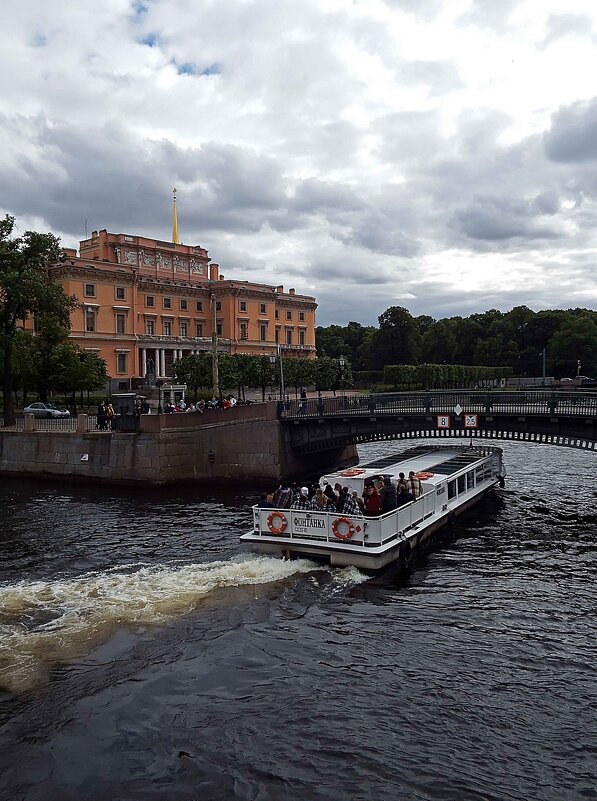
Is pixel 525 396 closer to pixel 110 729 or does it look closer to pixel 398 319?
pixel 110 729

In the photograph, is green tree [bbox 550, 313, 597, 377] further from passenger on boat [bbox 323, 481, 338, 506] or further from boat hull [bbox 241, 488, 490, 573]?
boat hull [bbox 241, 488, 490, 573]

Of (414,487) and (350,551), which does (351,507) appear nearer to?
(350,551)

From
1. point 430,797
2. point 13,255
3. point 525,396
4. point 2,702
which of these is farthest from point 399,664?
point 13,255

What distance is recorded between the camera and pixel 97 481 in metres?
36.4

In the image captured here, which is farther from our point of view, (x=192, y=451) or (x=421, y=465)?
(x=192, y=451)

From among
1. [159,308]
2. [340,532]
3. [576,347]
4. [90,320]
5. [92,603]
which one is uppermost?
[159,308]

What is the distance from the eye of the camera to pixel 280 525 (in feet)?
66.4

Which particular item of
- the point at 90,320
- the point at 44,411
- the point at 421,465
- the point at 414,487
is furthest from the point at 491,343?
the point at 414,487

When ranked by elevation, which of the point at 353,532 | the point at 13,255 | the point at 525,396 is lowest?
the point at 353,532

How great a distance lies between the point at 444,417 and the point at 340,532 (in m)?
12.8

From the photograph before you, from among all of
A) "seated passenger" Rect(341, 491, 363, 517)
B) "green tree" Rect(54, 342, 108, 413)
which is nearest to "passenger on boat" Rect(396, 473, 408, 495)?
"seated passenger" Rect(341, 491, 363, 517)

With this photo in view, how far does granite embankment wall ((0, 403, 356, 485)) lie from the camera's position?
3531cm

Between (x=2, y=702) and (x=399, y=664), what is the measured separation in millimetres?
7233

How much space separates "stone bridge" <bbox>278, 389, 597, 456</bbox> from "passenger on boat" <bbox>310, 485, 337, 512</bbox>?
1107 cm
